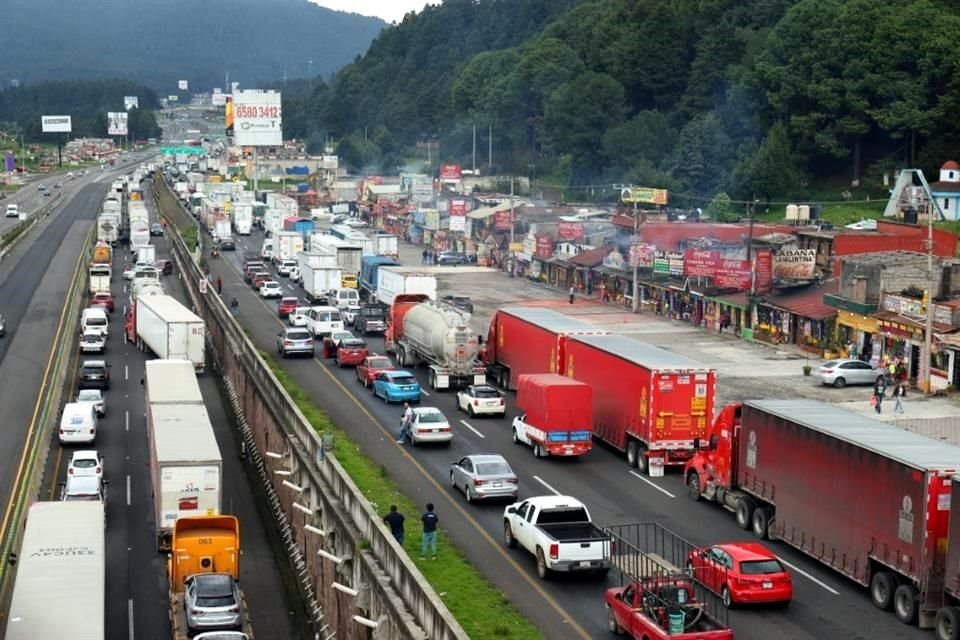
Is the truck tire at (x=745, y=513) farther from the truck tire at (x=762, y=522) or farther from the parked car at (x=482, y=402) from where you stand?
the parked car at (x=482, y=402)

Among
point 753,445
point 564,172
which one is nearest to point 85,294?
point 753,445

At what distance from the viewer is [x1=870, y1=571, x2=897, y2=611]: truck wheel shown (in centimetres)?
2620

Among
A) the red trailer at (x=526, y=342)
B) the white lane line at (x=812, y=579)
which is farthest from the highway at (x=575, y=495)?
the red trailer at (x=526, y=342)

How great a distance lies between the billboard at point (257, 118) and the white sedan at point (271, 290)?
90841 millimetres

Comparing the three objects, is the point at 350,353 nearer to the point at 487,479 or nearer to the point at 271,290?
the point at 487,479

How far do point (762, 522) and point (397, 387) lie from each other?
1924 centimetres

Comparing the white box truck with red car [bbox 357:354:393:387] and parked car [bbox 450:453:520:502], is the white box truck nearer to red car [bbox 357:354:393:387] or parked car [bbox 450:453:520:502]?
red car [bbox 357:354:393:387]

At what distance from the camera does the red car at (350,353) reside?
→ 5700cm

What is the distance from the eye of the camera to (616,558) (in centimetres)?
2850

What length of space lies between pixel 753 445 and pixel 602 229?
6111 cm

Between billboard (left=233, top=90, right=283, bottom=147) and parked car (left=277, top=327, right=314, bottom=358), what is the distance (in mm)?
116113

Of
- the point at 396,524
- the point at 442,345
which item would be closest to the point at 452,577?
the point at 396,524

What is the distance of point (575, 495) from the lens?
115ft

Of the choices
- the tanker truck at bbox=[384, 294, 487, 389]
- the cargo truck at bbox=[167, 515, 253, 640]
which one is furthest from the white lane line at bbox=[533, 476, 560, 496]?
the tanker truck at bbox=[384, 294, 487, 389]
